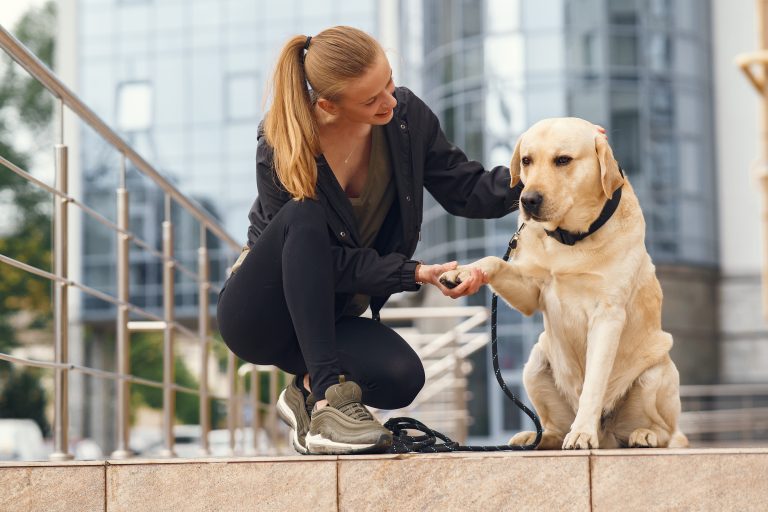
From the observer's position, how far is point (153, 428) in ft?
132

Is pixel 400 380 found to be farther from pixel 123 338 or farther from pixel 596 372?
pixel 123 338

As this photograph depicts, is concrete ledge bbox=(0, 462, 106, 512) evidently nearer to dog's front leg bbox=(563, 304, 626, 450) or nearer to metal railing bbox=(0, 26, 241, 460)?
metal railing bbox=(0, 26, 241, 460)

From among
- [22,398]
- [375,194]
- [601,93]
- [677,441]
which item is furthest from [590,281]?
[22,398]

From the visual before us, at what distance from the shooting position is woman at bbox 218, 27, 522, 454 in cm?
325

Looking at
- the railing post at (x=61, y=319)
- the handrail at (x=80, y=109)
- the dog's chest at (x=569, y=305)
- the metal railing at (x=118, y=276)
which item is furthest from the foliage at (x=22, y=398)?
the dog's chest at (x=569, y=305)

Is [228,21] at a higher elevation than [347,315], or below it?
higher

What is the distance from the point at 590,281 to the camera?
343cm

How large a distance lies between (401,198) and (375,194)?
0.27 feet

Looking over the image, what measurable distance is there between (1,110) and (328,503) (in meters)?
33.7

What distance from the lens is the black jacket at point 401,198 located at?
3.38m

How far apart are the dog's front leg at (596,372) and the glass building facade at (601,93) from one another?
18.3m

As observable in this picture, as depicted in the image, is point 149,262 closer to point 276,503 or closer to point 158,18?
point 158,18

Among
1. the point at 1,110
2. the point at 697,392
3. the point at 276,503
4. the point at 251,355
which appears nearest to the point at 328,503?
the point at 276,503

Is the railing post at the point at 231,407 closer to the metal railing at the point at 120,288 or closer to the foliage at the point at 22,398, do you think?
the metal railing at the point at 120,288
